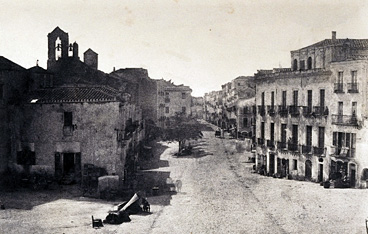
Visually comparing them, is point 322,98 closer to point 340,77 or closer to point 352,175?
point 340,77

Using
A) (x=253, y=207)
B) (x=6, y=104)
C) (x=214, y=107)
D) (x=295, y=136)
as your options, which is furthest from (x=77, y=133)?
(x=214, y=107)

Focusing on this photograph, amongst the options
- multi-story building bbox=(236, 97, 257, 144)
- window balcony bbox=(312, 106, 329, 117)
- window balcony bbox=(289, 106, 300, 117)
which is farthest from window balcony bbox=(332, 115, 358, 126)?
multi-story building bbox=(236, 97, 257, 144)

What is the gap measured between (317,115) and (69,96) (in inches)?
864

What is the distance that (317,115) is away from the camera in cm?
3375

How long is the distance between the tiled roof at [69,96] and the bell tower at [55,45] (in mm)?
9772

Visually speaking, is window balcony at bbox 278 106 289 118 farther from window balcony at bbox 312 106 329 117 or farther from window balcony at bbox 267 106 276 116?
window balcony at bbox 312 106 329 117

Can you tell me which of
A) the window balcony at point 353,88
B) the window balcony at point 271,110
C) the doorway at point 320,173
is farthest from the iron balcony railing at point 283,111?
the window balcony at point 353,88

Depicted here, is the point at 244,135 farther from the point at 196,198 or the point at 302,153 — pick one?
the point at 196,198

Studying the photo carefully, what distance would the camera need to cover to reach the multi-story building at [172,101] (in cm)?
7512

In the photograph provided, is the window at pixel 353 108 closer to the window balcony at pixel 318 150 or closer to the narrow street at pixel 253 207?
the window balcony at pixel 318 150

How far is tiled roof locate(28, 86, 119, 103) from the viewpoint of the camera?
96.1ft

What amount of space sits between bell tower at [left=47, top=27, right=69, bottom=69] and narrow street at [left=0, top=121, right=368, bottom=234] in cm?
1883

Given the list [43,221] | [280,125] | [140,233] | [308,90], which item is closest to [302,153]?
[280,125]

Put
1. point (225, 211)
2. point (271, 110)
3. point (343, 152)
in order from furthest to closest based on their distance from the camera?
point (271, 110)
point (343, 152)
point (225, 211)
